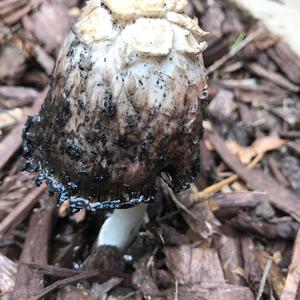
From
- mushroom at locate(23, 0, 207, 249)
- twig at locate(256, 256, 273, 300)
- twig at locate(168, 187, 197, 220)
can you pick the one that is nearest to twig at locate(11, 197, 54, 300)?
mushroom at locate(23, 0, 207, 249)

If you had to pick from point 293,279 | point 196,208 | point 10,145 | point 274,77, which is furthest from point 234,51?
point 293,279

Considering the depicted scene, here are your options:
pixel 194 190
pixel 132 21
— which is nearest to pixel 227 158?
pixel 194 190

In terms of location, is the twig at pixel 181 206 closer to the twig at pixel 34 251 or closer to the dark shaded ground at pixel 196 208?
the dark shaded ground at pixel 196 208

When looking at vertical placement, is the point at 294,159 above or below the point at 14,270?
below

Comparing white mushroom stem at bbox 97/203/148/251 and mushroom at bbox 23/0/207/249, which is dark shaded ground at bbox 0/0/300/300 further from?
mushroom at bbox 23/0/207/249

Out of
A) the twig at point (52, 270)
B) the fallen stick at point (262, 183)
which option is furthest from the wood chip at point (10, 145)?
the fallen stick at point (262, 183)

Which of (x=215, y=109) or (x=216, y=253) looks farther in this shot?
(x=215, y=109)

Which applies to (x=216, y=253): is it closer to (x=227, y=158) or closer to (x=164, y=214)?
(x=164, y=214)
